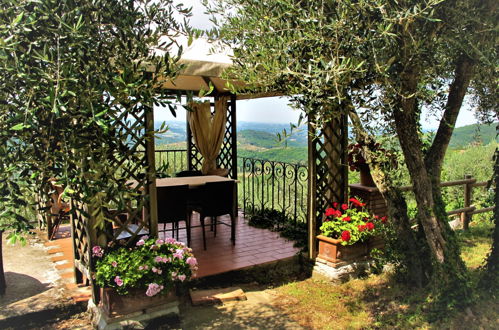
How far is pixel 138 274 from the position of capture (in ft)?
10.8

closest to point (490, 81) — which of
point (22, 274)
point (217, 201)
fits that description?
point (217, 201)

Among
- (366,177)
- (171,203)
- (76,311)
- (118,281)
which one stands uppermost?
(366,177)

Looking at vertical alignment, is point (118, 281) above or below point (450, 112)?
below

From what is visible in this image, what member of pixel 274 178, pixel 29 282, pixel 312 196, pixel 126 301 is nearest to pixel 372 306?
pixel 312 196

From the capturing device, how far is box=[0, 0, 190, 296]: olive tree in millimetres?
1884

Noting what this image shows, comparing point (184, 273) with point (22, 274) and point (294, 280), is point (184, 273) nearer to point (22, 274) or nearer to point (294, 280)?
point (294, 280)

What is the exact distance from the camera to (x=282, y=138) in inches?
98.8

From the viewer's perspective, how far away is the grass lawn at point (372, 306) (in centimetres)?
315

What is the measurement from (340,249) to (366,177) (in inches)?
40.9

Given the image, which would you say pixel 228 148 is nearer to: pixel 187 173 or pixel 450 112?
pixel 187 173

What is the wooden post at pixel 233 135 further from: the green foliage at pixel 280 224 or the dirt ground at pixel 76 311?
the dirt ground at pixel 76 311

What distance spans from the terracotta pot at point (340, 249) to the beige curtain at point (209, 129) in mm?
3170

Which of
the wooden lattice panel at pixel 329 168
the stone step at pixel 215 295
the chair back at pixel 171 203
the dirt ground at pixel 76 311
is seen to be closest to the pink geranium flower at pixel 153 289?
the dirt ground at pixel 76 311

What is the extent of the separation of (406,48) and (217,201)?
138 inches
